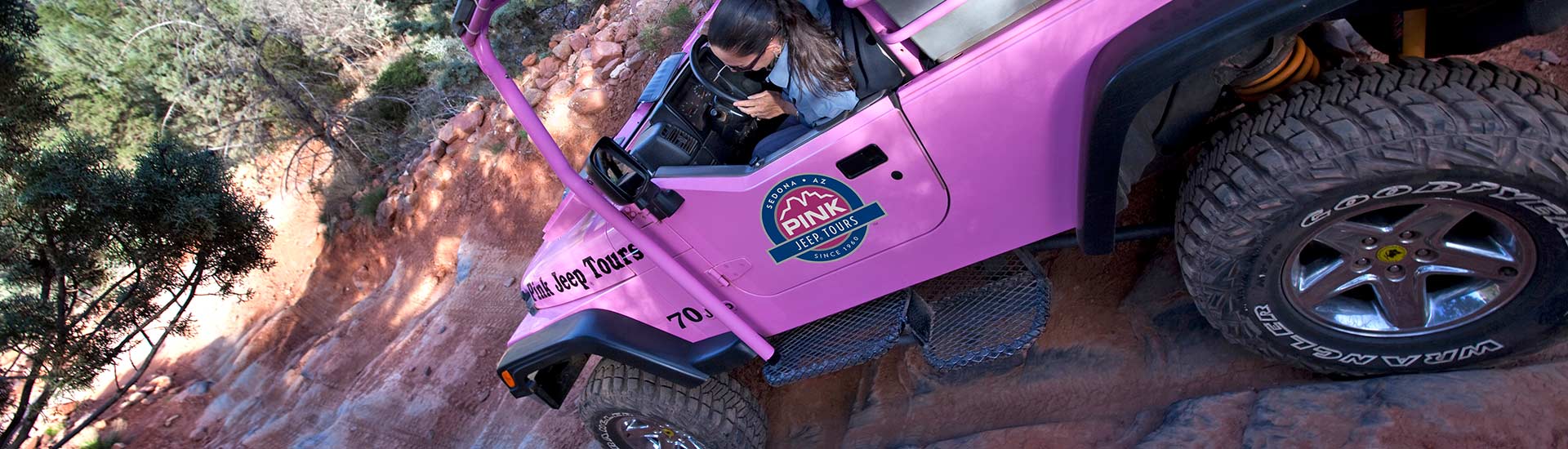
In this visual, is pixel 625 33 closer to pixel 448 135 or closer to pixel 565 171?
pixel 448 135

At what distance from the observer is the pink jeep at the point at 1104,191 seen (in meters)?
2.07

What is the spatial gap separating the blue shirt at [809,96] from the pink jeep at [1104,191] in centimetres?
6

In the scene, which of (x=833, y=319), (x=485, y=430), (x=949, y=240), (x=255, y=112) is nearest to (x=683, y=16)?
(x=485, y=430)

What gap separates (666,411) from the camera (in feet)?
10.9

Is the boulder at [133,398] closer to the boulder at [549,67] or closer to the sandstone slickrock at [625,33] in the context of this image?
the boulder at [549,67]

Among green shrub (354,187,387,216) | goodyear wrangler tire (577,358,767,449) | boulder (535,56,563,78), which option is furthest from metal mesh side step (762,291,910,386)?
green shrub (354,187,387,216)

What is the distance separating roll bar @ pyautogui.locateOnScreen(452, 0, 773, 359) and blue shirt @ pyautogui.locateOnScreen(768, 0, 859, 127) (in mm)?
695

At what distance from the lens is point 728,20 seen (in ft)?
8.31

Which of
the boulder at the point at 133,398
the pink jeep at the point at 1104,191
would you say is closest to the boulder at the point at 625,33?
the pink jeep at the point at 1104,191

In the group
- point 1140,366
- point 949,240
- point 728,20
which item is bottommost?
point 1140,366

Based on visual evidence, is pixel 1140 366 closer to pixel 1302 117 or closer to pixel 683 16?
pixel 1302 117

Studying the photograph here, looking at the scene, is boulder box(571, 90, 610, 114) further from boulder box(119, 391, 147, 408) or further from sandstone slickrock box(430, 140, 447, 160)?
boulder box(119, 391, 147, 408)

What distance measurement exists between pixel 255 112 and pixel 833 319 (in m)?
11.5

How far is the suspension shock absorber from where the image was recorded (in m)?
2.31
